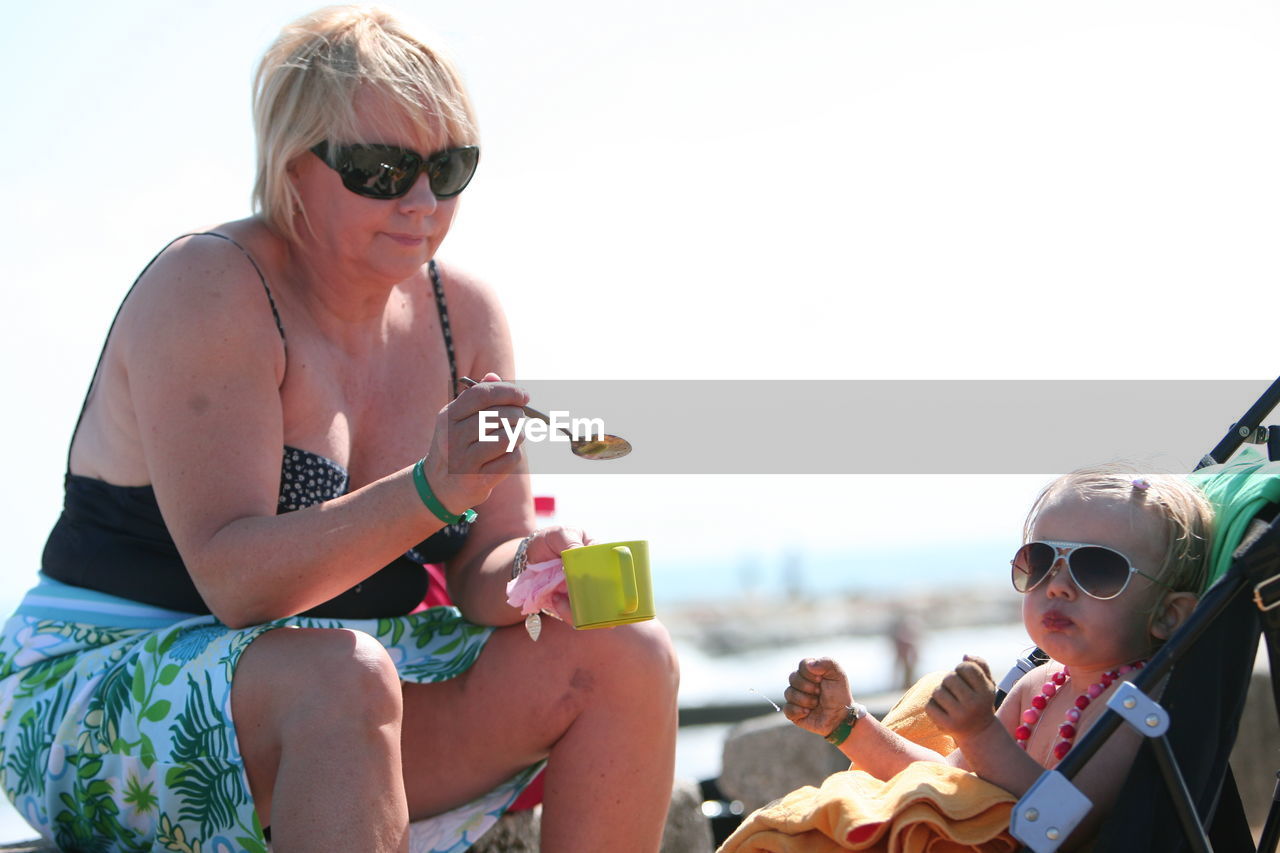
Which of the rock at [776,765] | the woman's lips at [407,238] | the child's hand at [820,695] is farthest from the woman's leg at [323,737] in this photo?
the rock at [776,765]

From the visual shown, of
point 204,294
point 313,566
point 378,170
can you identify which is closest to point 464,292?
point 378,170

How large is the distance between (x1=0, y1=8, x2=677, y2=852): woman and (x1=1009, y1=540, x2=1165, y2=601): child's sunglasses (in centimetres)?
73

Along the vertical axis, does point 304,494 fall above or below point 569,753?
above

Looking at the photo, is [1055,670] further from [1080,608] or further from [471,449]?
[471,449]

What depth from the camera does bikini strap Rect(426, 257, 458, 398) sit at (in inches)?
110

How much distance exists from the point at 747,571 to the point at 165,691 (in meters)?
54.4

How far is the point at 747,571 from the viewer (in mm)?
55781

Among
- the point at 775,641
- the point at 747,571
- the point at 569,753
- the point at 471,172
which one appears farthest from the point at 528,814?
the point at 747,571

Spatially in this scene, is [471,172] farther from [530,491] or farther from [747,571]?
[747,571]

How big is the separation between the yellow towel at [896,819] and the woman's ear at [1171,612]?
470 mm

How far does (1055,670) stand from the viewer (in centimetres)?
239

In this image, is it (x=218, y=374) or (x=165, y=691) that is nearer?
(x=165, y=691)

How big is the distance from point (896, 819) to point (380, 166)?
1.54m

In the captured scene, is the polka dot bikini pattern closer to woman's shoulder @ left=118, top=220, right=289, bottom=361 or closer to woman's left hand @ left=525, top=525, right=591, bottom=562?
woman's shoulder @ left=118, top=220, right=289, bottom=361
